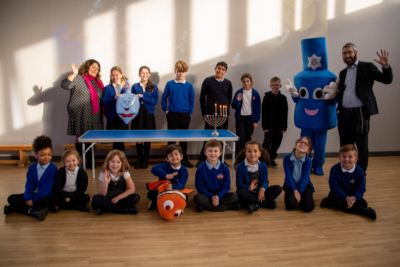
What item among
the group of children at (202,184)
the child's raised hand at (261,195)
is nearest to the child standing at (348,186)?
the group of children at (202,184)

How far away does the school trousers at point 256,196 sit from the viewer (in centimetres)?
271

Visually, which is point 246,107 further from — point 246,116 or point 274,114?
point 274,114

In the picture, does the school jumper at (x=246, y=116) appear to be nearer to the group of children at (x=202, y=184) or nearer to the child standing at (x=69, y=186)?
the group of children at (x=202, y=184)

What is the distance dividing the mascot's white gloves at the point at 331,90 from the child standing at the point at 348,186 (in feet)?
3.30

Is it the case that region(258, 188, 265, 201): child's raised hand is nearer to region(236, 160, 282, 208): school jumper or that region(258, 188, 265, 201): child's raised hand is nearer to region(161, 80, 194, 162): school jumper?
region(236, 160, 282, 208): school jumper

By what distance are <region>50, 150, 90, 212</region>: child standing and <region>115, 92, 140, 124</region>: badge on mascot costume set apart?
1.30 meters

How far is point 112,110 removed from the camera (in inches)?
158

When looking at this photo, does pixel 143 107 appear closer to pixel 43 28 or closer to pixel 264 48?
pixel 43 28

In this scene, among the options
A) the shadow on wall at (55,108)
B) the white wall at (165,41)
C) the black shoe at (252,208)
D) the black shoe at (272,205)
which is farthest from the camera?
the shadow on wall at (55,108)

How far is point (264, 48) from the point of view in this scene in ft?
15.4

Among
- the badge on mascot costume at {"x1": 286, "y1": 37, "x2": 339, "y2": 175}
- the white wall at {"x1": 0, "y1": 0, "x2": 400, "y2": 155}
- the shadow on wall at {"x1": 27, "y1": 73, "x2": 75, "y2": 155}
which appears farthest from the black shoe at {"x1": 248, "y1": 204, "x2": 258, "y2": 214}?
the shadow on wall at {"x1": 27, "y1": 73, "x2": 75, "y2": 155}

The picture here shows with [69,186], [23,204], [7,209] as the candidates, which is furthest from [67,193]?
[7,209]

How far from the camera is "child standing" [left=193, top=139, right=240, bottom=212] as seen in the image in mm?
2654

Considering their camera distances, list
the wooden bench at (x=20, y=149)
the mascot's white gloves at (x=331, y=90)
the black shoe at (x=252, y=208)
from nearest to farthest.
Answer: the black shoe at (x=252, y=208) < the mascot's white gloves at (x=331, y=90) < the wooden bench at (x=20, y=149)
